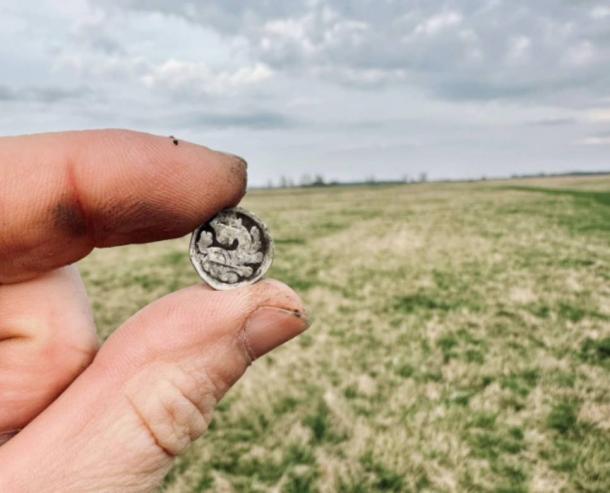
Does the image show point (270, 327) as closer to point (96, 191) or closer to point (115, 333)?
point (115, 333)

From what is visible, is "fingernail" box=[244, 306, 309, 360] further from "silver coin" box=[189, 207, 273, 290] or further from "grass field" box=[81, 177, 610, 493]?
"grass field" box=[81, 177, 610, 493]

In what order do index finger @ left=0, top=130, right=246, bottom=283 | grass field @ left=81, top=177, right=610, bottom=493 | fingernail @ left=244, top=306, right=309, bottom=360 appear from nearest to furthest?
1. index finger @ left=0, top=130, right=246, bottom=283
2. fingernail @ left=244, top=306, right=309, bottom=360
3. grass field @ left=81, top=177, right=610, bottom=493

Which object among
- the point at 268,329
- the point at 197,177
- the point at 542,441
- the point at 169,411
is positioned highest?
the point at 197,177

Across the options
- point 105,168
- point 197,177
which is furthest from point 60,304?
point 197,177

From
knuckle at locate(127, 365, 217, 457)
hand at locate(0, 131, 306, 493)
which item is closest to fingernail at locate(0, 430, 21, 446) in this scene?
hand at locate(0, 131, 306, 493)

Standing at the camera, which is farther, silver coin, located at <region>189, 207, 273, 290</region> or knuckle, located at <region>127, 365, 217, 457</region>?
silver coin, located at <region>189, 207, 273, 290</region>

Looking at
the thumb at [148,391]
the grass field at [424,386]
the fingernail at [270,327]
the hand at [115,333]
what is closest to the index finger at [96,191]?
the hand at [115,333]

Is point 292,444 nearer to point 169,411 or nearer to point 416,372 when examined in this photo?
point 416,372
